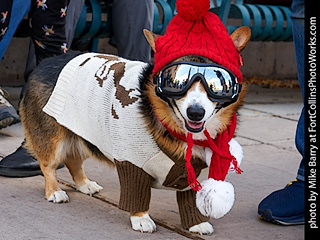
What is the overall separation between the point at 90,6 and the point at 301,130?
2213 millimetres

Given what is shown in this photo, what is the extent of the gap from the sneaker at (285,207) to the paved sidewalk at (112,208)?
34 millimetres

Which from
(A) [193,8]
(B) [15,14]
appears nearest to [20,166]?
(B) [15,14]

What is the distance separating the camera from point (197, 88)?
2434 millimetres

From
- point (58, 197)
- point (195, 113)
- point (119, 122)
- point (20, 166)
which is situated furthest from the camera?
point (20, 166)

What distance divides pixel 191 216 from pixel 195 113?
594mm

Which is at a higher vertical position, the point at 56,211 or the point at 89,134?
the point at 89,134

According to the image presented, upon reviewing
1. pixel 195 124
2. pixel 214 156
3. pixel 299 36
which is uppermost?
pixel 299 36

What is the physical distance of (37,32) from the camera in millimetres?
3566

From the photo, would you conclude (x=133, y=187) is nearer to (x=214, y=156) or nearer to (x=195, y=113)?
(x=214, y=156)

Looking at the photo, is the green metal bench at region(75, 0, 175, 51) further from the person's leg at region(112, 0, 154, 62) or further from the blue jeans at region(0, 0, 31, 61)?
the blue jeans at region(0, 0, 31, 61)

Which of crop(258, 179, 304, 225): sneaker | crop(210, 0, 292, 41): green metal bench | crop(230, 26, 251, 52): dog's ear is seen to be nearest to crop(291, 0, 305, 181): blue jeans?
crop(258, 179, 304, 225): sneaker

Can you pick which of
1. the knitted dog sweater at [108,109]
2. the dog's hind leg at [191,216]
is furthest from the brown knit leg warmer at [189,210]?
the knitted dog sweater at [108,109]
